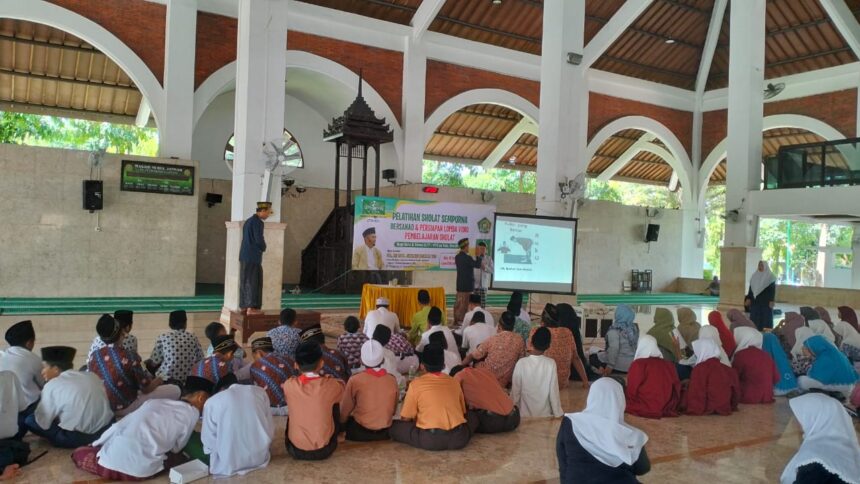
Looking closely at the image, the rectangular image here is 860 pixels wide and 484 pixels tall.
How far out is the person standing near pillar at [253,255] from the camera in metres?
7.68

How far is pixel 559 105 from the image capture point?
10.2 meters

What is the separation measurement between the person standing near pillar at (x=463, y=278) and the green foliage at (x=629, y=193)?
2624 centimetres

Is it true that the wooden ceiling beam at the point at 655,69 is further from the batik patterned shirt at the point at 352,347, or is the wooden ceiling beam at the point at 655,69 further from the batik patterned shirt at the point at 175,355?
the batik patterned shirt at the point at 175,355

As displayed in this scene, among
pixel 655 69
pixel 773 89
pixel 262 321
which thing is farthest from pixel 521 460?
pixel 655 69

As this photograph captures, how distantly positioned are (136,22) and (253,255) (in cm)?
639

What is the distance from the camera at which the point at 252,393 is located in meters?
3.46

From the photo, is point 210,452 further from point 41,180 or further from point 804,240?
point 804,240

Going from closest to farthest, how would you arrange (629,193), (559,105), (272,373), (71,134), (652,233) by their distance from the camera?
1. (272,373)
2. (559,105)
3. (652,233)
4. (71,134)
5. (629,193)

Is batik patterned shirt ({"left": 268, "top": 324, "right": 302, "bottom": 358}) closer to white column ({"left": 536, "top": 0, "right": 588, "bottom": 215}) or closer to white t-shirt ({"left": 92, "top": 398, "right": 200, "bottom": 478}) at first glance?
white t-shirt ({"left": 92, "top": 398, "right": 200, "bottom": 478})

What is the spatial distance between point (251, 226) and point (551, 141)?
16.4 ft

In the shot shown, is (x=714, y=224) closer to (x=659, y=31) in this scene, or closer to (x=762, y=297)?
(x=659, y=31)

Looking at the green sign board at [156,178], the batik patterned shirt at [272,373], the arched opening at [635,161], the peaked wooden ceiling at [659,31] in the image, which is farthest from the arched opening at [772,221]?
the batik patterned shirt at [272,373]

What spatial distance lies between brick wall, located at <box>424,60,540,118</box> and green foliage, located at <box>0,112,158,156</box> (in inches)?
502

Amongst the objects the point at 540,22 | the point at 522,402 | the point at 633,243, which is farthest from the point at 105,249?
the point at 633,243
